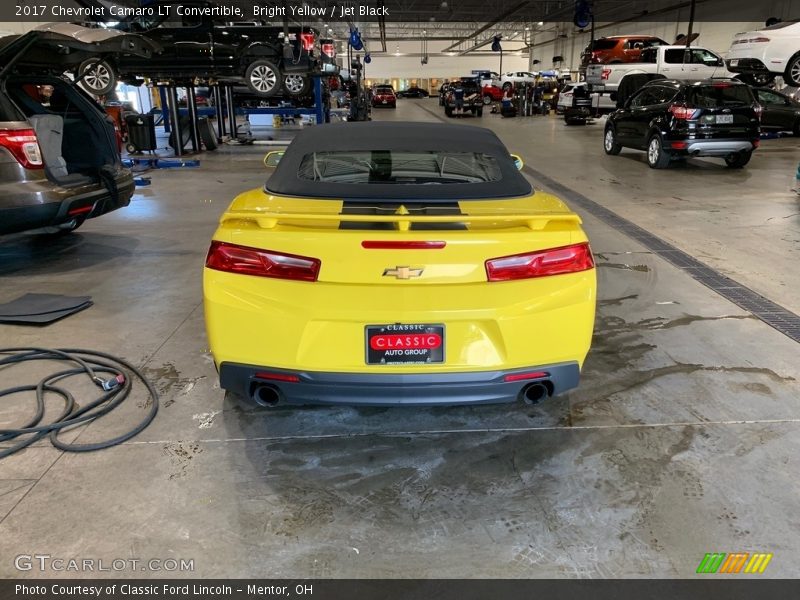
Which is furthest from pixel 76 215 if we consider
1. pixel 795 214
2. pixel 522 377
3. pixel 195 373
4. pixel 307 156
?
pixel 795 214

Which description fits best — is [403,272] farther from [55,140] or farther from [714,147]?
[714,147]

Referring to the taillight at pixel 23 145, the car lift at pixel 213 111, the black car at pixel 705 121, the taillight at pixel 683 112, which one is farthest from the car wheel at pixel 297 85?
the taillight at pixel 23 145

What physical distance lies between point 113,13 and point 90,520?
43.9ft

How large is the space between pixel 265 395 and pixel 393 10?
45.0 m

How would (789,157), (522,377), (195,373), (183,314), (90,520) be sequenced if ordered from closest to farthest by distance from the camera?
(90,520)
(522,377)
(195,373)
(183,314)
(789,157)

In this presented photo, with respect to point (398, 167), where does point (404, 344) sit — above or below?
below

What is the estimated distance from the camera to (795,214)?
24.3 ft

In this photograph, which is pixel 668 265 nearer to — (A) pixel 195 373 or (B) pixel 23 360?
(A) pixel 195 373

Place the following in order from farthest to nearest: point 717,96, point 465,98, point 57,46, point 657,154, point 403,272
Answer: point 465,98 → point 657,154 → point 717,96 → point 57,46 → point 403,272

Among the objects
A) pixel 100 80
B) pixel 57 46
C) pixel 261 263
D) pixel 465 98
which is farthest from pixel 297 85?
pixel 465 98

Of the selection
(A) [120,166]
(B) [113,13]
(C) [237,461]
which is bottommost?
(C) [237,461]

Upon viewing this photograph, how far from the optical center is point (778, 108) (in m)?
15.4

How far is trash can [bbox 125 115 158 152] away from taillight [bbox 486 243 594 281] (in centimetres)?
1250
